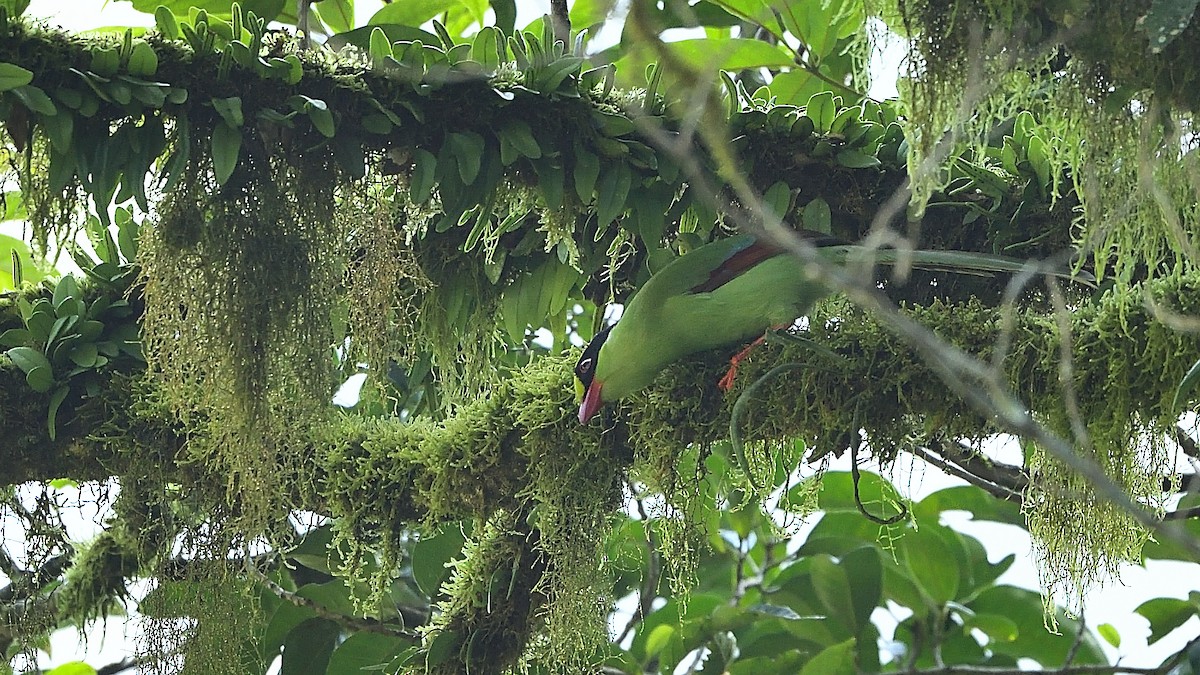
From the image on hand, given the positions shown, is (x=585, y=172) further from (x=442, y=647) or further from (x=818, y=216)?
(x=442, y=647)

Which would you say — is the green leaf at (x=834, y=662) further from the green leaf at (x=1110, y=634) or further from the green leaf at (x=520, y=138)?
the green leaf at (x=520, y=138)

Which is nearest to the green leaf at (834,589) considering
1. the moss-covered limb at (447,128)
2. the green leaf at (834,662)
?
the green leaf at (834,662)

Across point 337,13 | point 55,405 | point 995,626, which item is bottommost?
point 55,405

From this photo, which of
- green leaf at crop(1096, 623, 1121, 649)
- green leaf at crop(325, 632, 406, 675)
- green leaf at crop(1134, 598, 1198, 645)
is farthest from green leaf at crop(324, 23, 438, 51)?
green leaf at crop(1096, 623, 1121, 649)

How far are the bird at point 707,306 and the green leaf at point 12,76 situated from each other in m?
1.01

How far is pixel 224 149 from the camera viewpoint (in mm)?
2031

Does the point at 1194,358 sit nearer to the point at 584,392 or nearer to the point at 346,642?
the point at 584,392

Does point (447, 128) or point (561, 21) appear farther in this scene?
point (561, 21)

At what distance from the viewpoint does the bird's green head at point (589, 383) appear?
214 centimetres

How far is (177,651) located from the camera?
2600 millimetres

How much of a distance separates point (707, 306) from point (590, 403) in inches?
10.7

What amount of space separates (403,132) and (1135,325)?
4.13 ft

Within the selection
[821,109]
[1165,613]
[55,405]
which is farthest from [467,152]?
[1165,613]

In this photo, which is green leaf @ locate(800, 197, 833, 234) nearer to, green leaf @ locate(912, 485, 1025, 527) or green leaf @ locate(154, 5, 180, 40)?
green leaf @ locate(154, 5, 180, 40)
